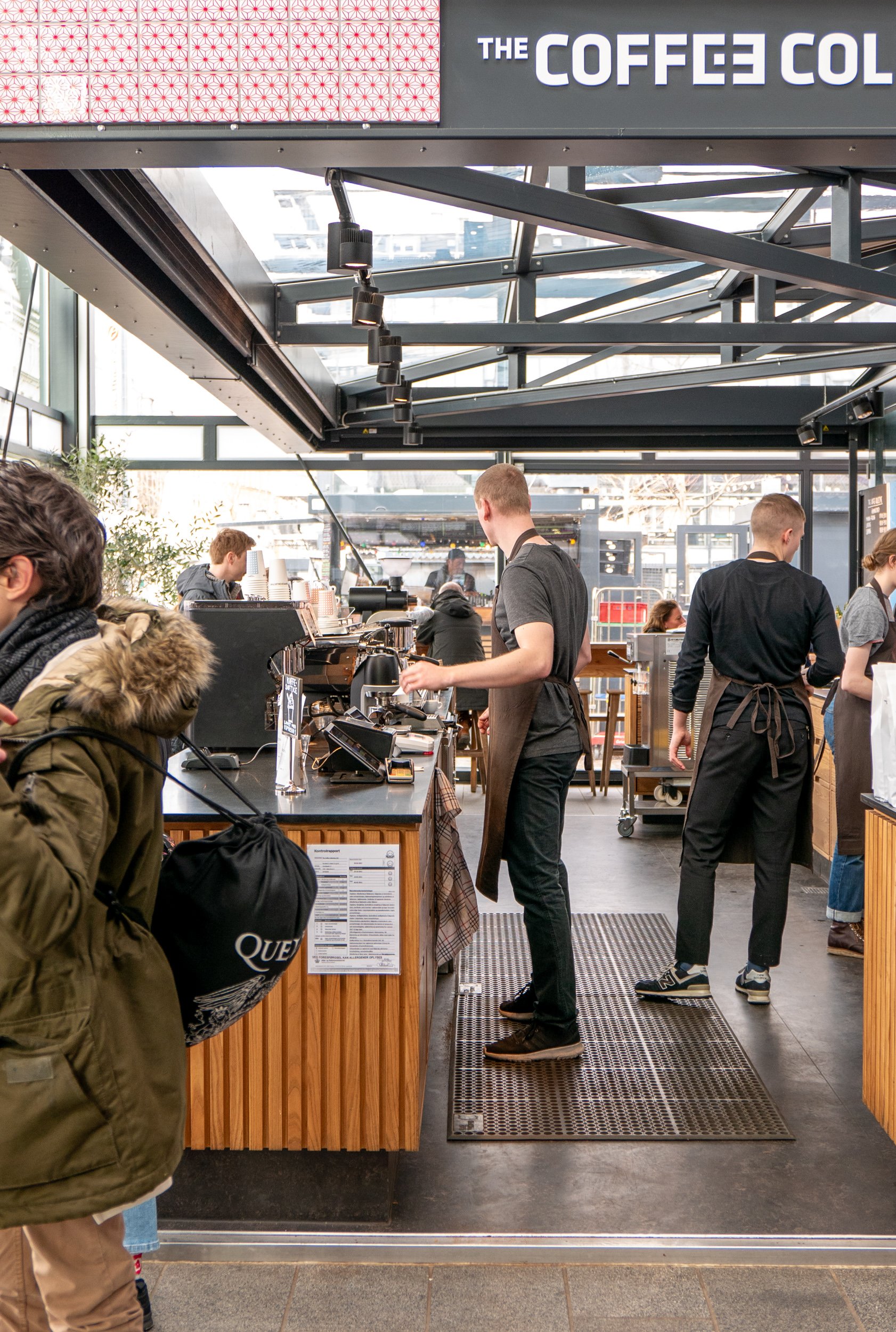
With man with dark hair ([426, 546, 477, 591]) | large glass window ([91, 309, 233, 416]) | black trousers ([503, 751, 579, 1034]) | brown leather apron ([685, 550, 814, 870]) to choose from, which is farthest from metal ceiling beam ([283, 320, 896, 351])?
large glass window ([91, 309, 233, 416])

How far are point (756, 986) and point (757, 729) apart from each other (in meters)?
0.94

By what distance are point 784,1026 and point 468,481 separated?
5.89 metres

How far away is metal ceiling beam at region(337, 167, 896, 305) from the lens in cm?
312

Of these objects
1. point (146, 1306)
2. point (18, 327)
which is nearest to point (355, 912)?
point (146, 1306)

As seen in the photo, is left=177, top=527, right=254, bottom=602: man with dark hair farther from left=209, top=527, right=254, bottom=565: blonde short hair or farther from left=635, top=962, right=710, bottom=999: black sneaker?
left=635, top=962, right=710, bottom=999: black sneaker

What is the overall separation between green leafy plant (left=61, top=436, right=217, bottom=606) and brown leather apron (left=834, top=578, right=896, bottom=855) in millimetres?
4858

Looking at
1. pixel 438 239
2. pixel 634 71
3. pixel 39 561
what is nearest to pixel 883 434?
pixel 438 239

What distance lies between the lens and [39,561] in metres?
1.52

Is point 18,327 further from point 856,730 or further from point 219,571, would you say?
point 856,730

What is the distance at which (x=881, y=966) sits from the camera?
2900mm

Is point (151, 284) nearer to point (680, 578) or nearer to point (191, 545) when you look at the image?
point (191, 545)

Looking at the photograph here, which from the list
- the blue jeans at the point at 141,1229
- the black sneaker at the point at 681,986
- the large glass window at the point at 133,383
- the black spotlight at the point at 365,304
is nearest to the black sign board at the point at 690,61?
the black spotlight at the point at 365,304

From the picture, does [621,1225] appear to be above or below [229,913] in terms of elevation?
below

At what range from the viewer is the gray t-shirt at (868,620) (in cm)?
435
